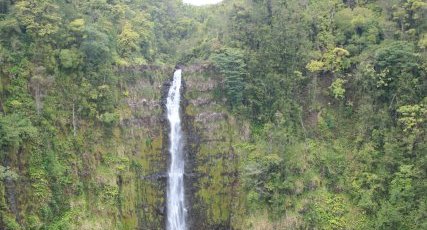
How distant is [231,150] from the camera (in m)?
35.6

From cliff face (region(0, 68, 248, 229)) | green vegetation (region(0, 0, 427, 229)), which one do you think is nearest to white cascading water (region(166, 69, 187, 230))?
cliff face (region(0, 68, 248, 229))

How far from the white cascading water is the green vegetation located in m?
0.80

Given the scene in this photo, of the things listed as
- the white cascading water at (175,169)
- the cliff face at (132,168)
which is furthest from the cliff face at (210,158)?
the white cascading water at (175,169)

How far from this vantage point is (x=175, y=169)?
1377 inches

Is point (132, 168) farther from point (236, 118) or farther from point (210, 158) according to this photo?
point (236, 118)

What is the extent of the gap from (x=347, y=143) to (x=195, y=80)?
42.7ft

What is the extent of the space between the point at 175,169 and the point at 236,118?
622 centimetres

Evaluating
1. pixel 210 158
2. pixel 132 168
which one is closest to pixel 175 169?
pixel 210 158

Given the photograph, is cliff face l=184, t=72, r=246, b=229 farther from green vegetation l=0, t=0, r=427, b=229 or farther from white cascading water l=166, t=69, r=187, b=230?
white cascading water l=166, t=69, r=187, b=230

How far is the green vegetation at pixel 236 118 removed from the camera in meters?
29.9

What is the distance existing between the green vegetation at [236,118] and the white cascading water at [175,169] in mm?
799

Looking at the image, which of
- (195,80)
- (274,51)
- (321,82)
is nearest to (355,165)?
(321,82)

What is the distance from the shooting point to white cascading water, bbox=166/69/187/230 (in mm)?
33531

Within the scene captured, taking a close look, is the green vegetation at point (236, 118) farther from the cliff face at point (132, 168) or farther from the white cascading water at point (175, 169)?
the white cascading water at point (175, 169)
